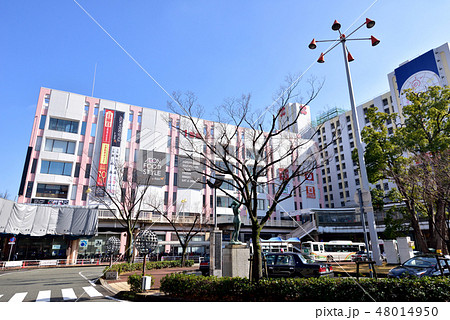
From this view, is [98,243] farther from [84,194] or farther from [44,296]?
[44,296]

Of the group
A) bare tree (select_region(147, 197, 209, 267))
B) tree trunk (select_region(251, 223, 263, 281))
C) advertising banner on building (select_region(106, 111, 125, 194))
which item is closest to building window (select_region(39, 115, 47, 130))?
advertising banner on building (select_region(106, 111, 125, 194))

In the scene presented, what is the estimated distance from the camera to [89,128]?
40.9 meters

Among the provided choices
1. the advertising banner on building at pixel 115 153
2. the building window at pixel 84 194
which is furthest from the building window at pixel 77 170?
the advertising banner on building at pixel 115 153

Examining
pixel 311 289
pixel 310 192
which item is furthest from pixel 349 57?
pixel 310 192

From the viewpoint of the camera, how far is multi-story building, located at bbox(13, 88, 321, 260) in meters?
37.0

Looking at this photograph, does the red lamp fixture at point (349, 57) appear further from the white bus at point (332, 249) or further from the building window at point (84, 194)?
the building window at point (84, 194)

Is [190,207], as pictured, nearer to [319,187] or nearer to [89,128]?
[89,128]

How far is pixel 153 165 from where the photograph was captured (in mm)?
42250

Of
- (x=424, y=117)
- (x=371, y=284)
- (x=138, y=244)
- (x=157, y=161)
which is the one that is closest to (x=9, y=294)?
(x=138, y=244)

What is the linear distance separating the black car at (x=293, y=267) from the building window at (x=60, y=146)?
36.3m

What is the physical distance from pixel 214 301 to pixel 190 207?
Answer: 118ft

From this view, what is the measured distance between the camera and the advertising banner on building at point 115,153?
125 feet

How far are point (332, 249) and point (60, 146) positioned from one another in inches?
1583

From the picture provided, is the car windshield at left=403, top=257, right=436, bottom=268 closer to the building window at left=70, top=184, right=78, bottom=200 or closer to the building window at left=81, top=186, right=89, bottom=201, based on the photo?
the building window at left=81, top=186, right=89, bottom=201
